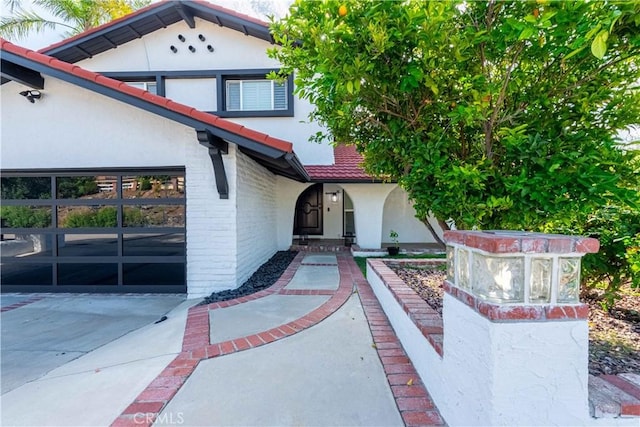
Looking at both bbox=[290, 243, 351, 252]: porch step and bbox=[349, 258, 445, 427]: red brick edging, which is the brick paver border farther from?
bbox=[290, 243, 351, 252]: porch step

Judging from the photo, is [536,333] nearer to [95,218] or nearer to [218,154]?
[218,154]

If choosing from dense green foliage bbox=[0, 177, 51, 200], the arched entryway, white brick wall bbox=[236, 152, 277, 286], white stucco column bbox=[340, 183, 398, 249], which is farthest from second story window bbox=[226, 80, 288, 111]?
dense green foliage bbox=[0, 177, 51, 200]

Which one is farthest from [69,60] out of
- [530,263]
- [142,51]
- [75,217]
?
[530,263]

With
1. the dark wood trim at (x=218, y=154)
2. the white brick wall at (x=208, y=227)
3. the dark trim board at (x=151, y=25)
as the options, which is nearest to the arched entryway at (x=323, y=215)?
the dark trim board at (x=151, y=25)

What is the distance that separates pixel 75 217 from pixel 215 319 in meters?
4.37

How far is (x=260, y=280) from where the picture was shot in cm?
662

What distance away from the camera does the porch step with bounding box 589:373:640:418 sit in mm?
1713

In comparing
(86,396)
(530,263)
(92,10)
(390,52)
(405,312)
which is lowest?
(86,396)

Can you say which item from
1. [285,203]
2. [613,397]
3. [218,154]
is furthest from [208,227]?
[613,397]

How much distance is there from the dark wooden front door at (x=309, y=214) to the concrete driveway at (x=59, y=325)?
24.8 feet

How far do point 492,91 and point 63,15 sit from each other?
19.4 m

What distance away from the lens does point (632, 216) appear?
3.00 m

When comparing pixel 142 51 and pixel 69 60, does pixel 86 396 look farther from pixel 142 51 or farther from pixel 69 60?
pixel 69 60

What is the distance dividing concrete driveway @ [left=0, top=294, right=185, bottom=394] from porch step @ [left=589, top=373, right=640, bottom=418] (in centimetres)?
499
